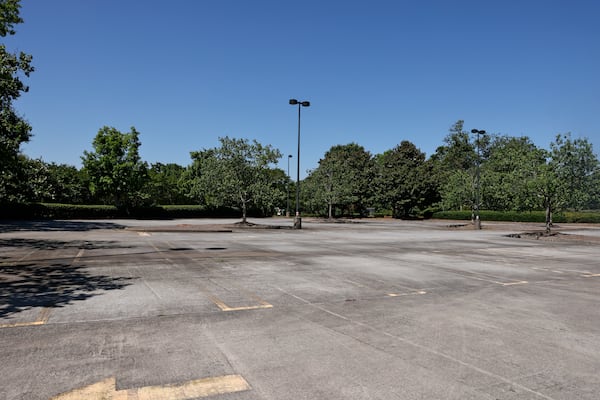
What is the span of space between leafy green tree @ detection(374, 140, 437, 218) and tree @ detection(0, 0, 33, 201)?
4974 cm

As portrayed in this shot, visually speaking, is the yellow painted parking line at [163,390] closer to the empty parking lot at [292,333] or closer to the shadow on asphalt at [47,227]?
the empty parking lot at [292,333]

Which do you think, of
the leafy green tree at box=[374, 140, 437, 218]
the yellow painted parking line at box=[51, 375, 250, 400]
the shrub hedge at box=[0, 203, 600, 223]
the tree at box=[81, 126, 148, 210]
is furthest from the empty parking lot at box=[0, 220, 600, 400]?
the leafy green tree at box=[374, 140, 437, 218]

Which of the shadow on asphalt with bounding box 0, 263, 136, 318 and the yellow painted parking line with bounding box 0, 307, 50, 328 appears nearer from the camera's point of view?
the yellow painted parking line with bounding box 0, 307, 50, 328

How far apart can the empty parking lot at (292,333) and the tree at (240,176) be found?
2382 centimetres

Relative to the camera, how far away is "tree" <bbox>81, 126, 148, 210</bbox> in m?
50.8

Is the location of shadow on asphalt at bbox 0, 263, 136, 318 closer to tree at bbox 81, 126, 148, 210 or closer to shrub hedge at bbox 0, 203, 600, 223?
shrub hedge at bbox 0, 203, 600, 223

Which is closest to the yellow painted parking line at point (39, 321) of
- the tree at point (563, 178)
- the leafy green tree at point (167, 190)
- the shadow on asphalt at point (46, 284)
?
the shadow on asphalt at point (46, 284)

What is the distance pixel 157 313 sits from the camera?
6.72m

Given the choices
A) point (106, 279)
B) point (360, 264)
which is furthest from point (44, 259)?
point (360, 264)

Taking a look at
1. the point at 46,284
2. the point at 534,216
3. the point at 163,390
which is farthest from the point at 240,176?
the point at 534,216

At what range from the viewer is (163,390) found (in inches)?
155

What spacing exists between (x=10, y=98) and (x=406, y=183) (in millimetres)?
51625

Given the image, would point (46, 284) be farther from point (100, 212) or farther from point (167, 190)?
point (167, 190)

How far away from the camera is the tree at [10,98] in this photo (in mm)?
25016
